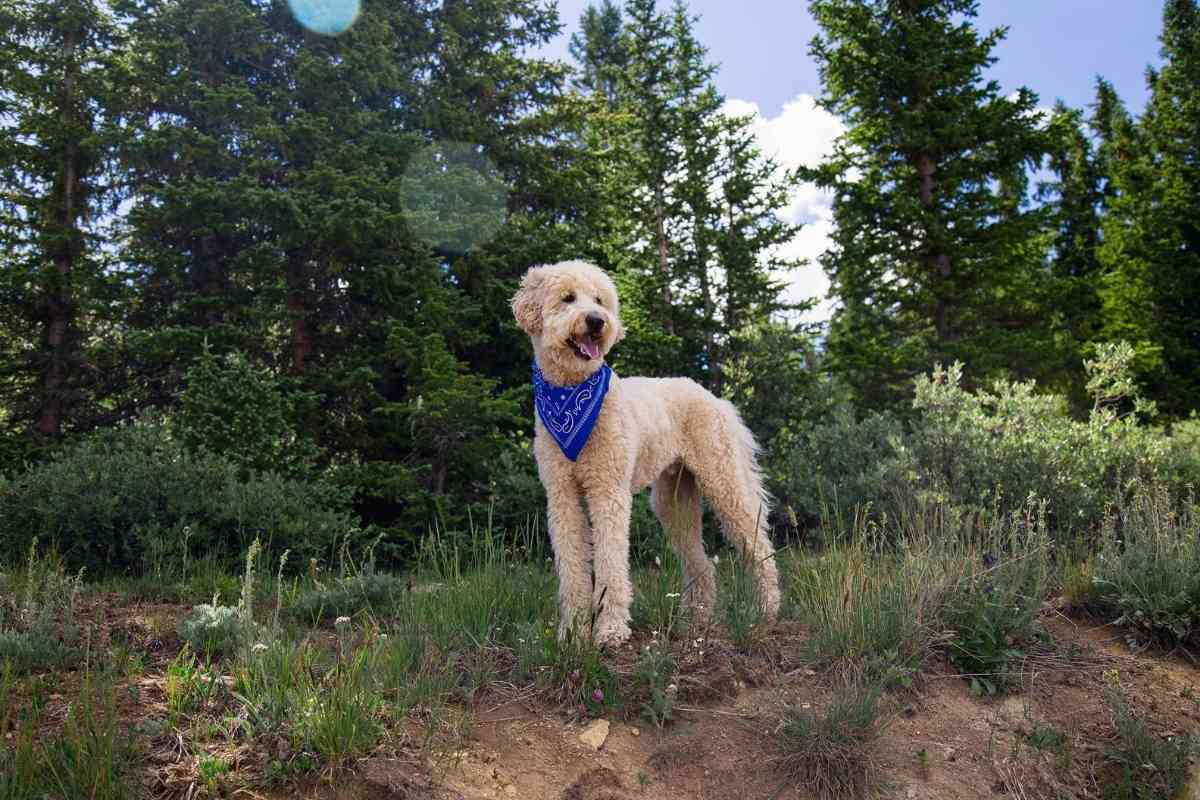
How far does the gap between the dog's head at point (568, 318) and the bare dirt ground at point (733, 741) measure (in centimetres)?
143

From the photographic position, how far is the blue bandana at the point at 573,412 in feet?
12.9

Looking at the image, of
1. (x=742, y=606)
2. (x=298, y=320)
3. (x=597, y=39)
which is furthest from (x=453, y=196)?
(x=597, y=39)

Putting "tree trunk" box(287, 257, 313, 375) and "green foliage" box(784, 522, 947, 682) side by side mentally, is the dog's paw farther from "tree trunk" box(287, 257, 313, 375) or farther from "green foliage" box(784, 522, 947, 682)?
"tree trunk" box(287, 257, 313, 375)

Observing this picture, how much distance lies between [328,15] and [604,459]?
1057cm

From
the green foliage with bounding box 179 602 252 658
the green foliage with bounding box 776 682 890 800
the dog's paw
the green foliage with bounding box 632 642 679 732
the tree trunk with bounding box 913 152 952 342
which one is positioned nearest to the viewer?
the green foliage with bounding box 776 682 890 800

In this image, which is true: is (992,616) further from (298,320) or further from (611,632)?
(298,320)

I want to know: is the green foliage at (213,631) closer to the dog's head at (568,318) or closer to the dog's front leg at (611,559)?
the dog's front leg at (611,559)

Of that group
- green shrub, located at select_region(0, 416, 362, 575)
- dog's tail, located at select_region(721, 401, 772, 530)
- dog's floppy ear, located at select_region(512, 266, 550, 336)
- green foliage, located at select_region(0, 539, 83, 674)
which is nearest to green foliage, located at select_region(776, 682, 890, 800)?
dog's tail, located at select_region(721, 401, 772, 530)

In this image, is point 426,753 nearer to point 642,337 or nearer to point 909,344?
point 642,337

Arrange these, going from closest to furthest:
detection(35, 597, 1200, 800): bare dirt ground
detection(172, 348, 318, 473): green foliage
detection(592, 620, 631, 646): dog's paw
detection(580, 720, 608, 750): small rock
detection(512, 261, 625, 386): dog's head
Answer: detection(35, 597, 1200, 800): bare dirt ground
detection(580, 720, 608, 750): small rock
detection(592, 620, 631, 646): dog's paw
detection(512, 261, 625, 386): dog's head
detection(172, 348, 318, 473): green foliage

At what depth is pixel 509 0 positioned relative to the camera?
13156mm

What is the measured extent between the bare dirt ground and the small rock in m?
0.01

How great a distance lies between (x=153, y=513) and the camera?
638 cm

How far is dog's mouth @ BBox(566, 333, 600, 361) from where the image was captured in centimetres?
388
